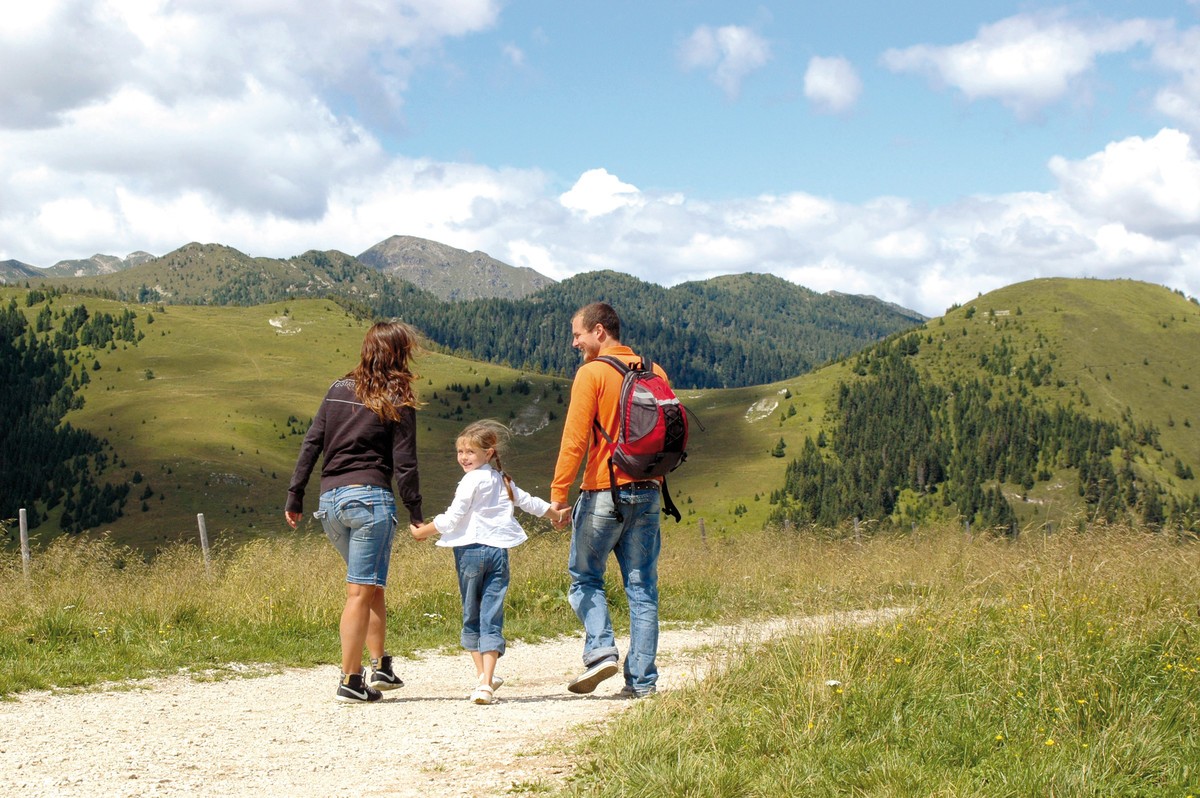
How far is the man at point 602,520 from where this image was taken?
689 cm

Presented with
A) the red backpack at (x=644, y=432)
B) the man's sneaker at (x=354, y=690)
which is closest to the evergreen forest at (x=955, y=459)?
the man's sneaker at (x=354, y=690)

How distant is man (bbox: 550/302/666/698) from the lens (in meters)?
6.89

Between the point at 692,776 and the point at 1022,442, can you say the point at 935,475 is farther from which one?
the point at 692,776

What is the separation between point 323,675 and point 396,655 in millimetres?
1095

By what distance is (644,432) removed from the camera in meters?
6.75

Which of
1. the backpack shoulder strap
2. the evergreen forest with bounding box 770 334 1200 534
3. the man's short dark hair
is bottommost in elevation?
the evergreen forest with bounding box 770 334 1200 534

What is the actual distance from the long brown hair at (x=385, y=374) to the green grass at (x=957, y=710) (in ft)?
8.44

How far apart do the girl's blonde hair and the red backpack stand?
0.84m

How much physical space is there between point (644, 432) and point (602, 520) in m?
0.66

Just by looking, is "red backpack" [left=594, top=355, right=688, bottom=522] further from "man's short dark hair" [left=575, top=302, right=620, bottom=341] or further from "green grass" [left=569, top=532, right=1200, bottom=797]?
"green grass" [left=569, top=532, right=1200, bottom=797]

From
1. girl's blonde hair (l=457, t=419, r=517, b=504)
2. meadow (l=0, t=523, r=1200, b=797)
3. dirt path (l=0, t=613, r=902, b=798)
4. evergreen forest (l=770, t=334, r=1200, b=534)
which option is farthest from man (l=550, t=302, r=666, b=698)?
evergreen forest (l=770, t=334, r=1200, b=534)

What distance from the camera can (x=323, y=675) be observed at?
862cm

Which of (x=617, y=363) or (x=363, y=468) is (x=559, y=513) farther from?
(x=363, y=468)

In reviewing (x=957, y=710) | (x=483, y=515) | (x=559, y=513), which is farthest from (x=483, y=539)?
(x=957, y=710)
